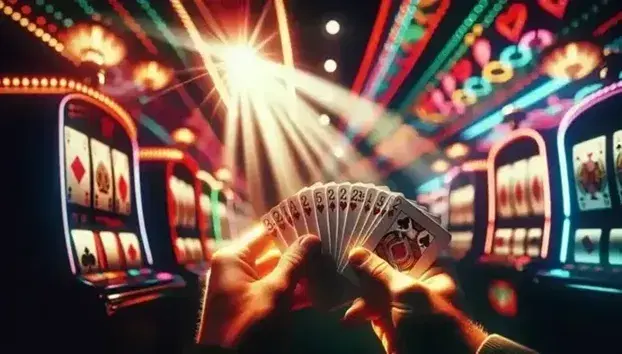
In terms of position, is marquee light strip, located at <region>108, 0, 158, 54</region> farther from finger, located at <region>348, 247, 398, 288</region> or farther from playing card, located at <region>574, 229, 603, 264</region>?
playing card, located at <region>574, 229, 603, 264</region>

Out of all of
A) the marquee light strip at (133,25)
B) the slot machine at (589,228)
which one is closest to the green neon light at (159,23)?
the marquee light strip at (133,25)

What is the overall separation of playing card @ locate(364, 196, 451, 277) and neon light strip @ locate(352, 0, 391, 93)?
70 centimetres

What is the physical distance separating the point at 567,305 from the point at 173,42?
6.21ft

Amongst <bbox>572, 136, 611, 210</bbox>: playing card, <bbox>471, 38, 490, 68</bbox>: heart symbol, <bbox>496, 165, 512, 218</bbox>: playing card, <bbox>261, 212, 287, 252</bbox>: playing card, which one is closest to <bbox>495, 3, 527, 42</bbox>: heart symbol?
<bbox>471, 38, 490, 68</bbox>: heart symbol

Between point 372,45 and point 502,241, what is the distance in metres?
1.40

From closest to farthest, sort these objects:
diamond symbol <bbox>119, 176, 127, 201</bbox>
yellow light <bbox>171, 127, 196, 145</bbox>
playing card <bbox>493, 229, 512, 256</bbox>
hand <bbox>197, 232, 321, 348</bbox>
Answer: hand <bbox>197, 232, 321, 348</bbox>, yellow light <bbox>171, 127, 196, 145</bbox>, diamond symbol <bbox>119, 176, 127, 201</bbox>, playing card <bbox>493, 229, 512, 256</bbox>

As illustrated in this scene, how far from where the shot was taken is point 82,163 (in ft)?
8.11

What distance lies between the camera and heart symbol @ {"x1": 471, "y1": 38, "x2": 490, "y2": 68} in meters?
2.98

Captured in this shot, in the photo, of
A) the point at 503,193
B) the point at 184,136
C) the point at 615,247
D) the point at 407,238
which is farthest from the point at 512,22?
the point at 407,238

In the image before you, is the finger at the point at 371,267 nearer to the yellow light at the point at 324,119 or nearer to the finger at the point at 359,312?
the finger at the point at 359,312

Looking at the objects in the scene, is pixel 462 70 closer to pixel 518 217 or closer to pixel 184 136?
pixel 518 217

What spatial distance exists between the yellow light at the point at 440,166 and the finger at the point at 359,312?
0.84 m

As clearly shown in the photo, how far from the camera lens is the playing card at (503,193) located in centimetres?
353

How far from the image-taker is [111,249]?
260 cm
